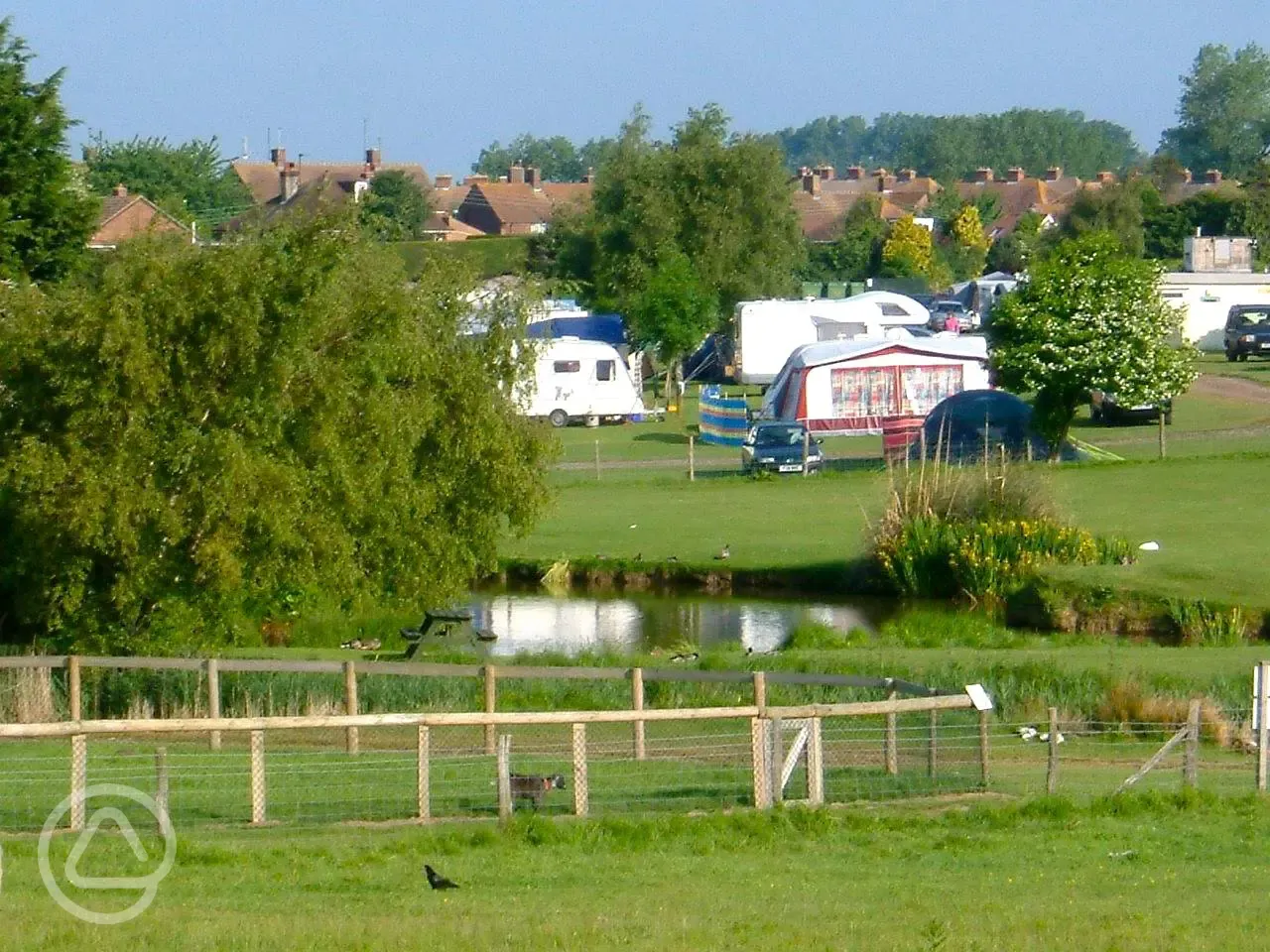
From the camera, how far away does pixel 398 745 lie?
64.8 ft

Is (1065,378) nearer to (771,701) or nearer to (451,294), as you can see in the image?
(451,294)

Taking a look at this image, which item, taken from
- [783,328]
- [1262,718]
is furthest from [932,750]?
[783,328]

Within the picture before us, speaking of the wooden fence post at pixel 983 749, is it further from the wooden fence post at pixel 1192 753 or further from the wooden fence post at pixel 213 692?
the wooden fence post at pixel 213 692

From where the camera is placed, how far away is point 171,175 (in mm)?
122000

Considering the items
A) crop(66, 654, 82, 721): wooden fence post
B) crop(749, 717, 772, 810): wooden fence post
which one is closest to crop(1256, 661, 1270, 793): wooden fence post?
crop(749, 717, 772, 810): wooden fence post

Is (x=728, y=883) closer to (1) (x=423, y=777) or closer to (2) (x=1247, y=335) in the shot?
(1) (x=423, y=777)

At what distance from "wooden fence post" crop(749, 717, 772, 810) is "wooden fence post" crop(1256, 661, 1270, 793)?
172 inches

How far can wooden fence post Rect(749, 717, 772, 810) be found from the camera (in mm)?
14406

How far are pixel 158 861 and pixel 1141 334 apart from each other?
36631 mm

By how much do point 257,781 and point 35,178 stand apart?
18007 mm

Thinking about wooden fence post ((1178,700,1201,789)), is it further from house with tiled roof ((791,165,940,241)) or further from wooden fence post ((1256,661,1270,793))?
house with tiled roof ((791,165,940,241))

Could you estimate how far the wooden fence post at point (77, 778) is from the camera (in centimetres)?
1321

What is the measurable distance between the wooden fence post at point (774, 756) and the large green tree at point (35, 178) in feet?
59.0

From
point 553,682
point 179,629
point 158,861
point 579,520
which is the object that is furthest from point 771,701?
point 579,520
